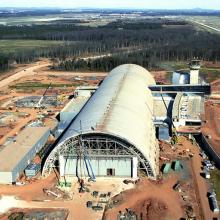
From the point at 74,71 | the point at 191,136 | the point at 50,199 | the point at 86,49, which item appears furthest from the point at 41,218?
the point at 86,49

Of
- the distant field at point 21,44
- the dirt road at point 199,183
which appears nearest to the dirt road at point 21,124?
the dirt road at point 199,183

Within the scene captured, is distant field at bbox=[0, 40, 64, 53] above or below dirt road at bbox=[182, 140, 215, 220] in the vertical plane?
above

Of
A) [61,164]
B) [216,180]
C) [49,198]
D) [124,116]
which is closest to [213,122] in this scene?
[124,116]

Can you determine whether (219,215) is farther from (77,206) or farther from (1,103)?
(1,103)

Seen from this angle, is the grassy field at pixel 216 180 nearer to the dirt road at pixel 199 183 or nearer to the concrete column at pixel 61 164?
the dirt road at pixel 199 183

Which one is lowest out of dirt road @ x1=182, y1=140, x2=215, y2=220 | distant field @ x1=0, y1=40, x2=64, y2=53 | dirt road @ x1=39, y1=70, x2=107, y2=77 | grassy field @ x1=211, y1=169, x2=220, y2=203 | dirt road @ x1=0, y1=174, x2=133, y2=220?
dirt road @ x1=39, y1=70, x2=107, y2=77

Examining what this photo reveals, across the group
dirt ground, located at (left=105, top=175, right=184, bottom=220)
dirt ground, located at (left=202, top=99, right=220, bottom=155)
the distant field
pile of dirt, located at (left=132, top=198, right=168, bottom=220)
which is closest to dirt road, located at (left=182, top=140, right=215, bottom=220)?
dirt ground, located at (left=105, top=175, right=184, bottom=220)

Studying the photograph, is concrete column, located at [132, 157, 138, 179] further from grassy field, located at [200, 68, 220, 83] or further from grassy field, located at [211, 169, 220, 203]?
grassy field, located at [200, 68, 220, 83]
